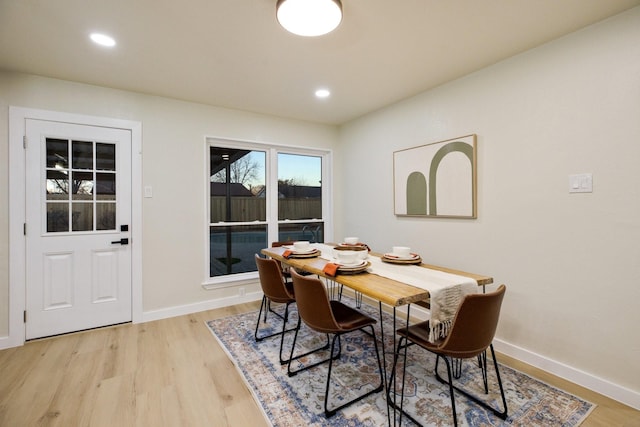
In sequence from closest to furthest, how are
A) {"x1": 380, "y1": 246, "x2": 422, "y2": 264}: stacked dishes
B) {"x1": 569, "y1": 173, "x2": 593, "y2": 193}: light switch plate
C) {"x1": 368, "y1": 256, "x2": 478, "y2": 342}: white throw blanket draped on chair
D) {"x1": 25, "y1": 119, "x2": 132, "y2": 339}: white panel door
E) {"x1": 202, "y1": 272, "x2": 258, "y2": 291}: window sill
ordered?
{"x1": 368, "y1": 256, "x2": 478, "y2": 342}: white throw blanket draped on chair
{"x1": 569, "y1": 173, "x2": 593, "y2": 193}: light switch plate
{"x1": 380, "y1": 246, "x2": 422, "y2": 264}: stacked dishes
{"x1": 25, "y1": 119, "x2": 132, "y2": 339}: white panel door
{"x1": 202, "y1": 272, "x2": 258, "y2": 291}: window sill

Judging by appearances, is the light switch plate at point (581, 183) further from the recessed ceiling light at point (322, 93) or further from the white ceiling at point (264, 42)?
the recessed ceiling light at point (322, 93)

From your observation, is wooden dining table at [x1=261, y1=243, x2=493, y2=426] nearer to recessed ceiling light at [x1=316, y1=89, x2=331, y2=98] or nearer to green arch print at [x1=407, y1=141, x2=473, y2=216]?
green arch print at [x1=407, y1=141, x2=473, y2=216]

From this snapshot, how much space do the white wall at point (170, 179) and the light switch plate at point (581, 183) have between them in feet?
10.8

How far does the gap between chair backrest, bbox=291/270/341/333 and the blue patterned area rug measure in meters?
0.49

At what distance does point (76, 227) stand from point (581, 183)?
14.0 feet

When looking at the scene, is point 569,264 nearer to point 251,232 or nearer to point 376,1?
point 376,1

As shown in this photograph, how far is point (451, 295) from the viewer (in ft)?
5.40

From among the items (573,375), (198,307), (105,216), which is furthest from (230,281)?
(573,375)

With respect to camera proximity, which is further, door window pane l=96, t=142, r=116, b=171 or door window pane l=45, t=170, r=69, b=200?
door window pane l=96, t=142, r=116, b=171

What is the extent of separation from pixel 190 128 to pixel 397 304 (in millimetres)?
3020

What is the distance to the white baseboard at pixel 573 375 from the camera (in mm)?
1815

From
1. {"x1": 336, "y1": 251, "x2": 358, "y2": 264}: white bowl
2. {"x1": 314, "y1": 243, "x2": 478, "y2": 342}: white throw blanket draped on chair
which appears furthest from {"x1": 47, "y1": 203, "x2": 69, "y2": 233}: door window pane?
{"x1": 314, "y1": 243, "x2": 478, "y2": 342}: white throw blanket draped on chair

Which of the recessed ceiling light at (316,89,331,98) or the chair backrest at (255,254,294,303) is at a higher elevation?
the recessed ceiling light at (316,89,331,98)

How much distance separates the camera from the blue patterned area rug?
1686 millimetres
